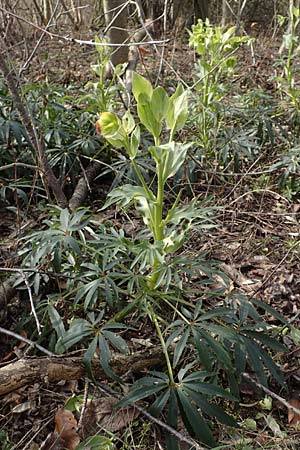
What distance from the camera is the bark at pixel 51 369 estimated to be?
3.84ft

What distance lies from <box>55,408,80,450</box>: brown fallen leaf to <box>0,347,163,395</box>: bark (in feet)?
0.53

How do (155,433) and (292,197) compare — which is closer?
(155,433)

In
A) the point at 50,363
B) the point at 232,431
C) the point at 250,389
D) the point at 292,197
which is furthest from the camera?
the point at 292,197

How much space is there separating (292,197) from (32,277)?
153 cm

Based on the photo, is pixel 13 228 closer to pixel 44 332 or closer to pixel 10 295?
pixel 10 295

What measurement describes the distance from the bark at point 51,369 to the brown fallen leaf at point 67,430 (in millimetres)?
161

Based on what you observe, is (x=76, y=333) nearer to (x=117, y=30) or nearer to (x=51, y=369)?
(x=51, y=369)

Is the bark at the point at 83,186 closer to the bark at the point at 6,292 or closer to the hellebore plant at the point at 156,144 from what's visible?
the bark at the point at 6,292

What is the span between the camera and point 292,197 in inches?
96.7

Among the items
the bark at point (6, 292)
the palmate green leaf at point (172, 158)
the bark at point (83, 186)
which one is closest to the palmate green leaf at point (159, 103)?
the palmate green leaf at point (172, 158)

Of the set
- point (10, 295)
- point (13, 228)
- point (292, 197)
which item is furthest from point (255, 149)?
point (10, 295)

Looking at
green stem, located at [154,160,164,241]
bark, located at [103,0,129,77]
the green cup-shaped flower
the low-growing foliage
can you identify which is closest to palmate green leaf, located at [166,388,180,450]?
the low-growing foliage

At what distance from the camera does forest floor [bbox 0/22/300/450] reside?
1.32 metres

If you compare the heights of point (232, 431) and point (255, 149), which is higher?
point (255, 149)
